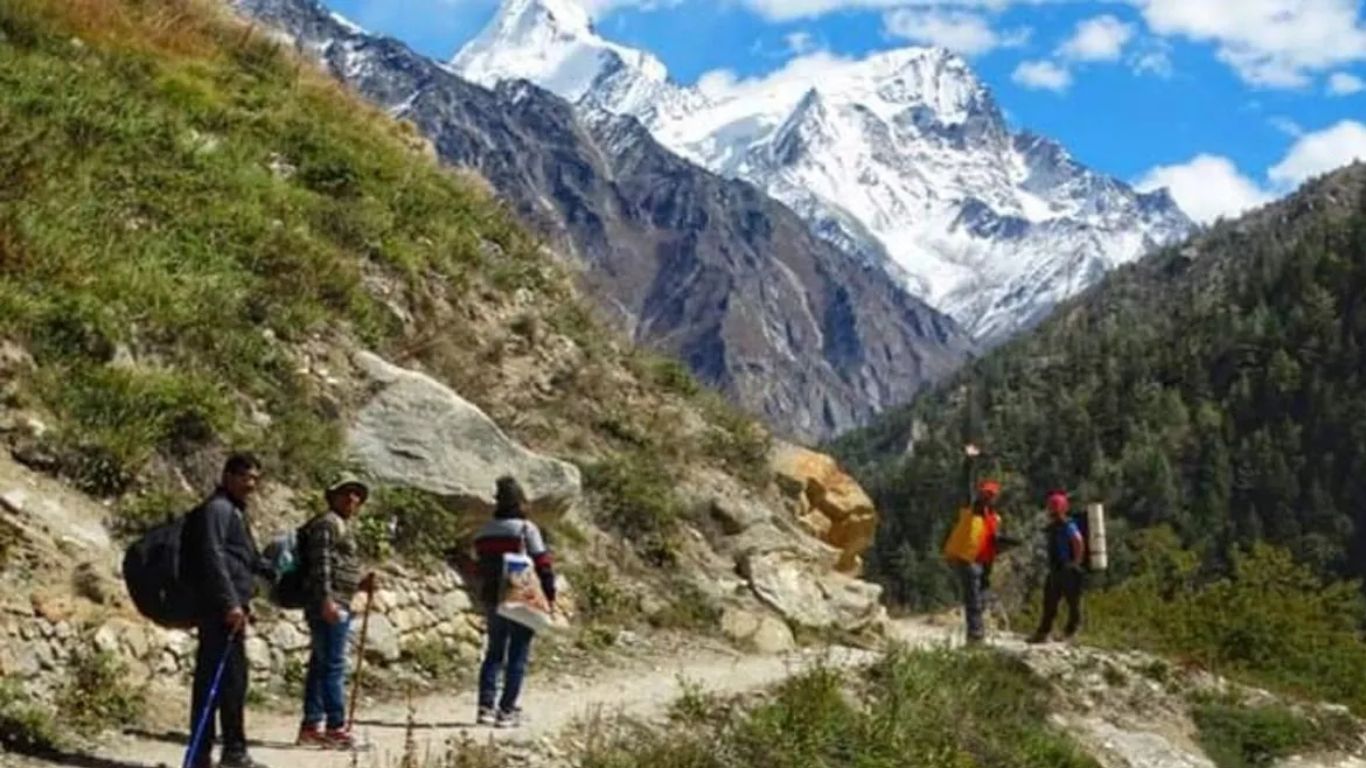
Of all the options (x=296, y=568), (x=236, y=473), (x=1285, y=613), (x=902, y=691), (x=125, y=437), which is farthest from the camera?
(x=1285, y=613)

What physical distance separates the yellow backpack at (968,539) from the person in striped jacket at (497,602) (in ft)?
26.8

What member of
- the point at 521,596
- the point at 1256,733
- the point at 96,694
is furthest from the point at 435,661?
the point at 1256,733

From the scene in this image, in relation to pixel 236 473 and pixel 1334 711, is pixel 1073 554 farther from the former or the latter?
pixel 236 473

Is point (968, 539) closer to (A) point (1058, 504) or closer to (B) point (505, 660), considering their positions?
(A) point (1058, 504)

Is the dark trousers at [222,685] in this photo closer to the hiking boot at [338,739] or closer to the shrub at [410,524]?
the hiking boot at [338,739]

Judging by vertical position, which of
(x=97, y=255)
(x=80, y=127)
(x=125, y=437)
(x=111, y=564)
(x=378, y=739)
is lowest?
(x=378, y=739)

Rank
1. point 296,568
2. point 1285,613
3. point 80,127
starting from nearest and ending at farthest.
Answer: point 296,568 → point 80,127 → point 1285,613

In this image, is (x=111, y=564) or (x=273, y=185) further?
(x=273, y=185)

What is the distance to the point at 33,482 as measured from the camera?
1273 cm

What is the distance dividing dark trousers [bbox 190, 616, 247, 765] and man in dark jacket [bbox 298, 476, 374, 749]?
894mm

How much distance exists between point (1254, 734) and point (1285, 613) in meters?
5.97

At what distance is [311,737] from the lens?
1118 centimetres

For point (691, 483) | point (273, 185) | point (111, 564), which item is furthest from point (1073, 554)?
point (111, 564)

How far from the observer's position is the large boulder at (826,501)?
23203 mm
